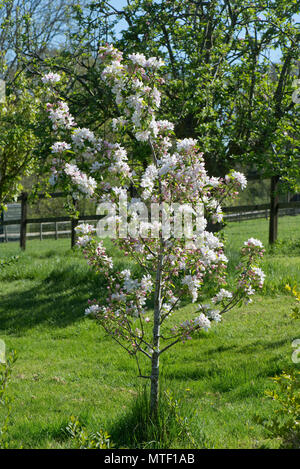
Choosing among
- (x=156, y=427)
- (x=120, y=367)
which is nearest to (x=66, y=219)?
(x=120, y=367)

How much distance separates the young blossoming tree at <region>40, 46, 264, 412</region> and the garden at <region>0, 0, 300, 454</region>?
0.05 ft

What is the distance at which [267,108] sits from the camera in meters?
8.91

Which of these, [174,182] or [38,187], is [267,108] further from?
[174,182]

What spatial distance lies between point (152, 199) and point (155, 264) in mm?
591

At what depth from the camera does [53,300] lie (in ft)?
32.0

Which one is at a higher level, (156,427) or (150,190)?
(150,190)

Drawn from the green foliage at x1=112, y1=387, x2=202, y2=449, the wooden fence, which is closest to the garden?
the green foliage at x1=112, y1=387, x2=202, y2=449

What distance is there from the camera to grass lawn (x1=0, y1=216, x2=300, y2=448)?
423cm

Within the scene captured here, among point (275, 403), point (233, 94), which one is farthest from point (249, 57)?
point (275, 403)

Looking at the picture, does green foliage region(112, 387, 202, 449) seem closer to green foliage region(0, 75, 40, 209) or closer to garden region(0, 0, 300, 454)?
garden region(0, 0, 300, 454)

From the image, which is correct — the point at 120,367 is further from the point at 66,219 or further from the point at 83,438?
the point at 66,219

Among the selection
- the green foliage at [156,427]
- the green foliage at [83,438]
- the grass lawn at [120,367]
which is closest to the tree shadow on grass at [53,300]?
the grass lawn at [120,367]

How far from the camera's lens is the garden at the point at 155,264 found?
3928 millimetres

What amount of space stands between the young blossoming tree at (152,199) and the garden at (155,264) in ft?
0.05
